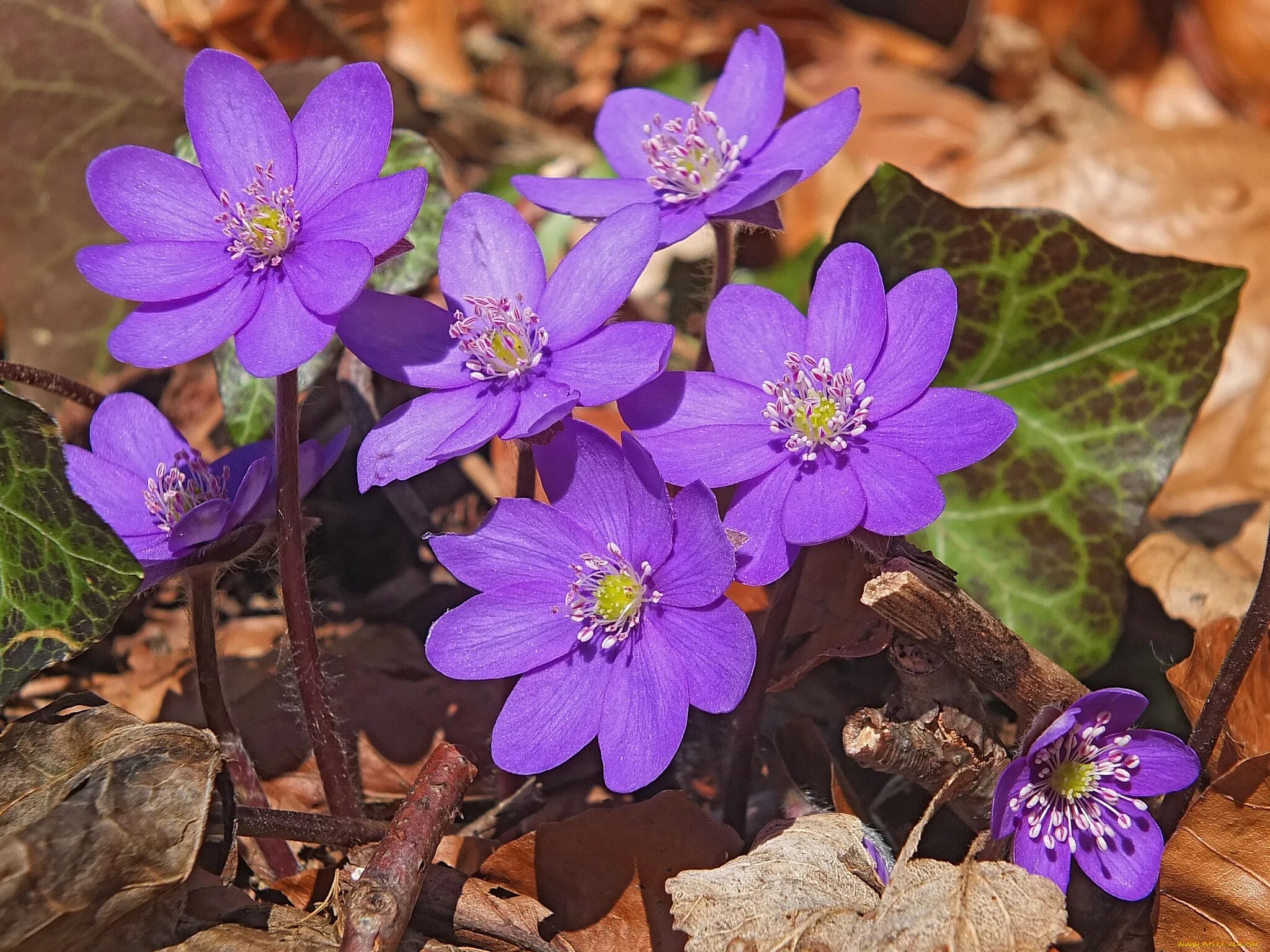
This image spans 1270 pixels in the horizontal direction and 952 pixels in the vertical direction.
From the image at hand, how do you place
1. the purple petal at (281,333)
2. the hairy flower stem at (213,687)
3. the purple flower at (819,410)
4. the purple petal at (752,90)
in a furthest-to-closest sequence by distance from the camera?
1. the purple petal at (752,90)
2. the hairy flower stem at (213,687)
3. the purple flower at (819,410)
4. the purple petal at (281,333)

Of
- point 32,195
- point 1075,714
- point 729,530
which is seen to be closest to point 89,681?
point 32,195

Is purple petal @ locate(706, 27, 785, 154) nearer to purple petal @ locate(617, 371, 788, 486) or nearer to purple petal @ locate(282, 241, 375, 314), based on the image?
purple petal @ locate(617, 371, 788, 486)

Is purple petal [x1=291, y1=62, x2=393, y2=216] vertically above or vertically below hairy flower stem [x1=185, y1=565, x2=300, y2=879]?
above

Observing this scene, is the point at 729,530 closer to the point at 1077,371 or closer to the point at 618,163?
the point at 618,163

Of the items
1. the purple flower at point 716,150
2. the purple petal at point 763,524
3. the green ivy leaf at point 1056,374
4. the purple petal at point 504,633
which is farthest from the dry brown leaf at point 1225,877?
the purple flower at point 716,150

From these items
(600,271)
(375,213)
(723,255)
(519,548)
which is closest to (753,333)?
(600,271)

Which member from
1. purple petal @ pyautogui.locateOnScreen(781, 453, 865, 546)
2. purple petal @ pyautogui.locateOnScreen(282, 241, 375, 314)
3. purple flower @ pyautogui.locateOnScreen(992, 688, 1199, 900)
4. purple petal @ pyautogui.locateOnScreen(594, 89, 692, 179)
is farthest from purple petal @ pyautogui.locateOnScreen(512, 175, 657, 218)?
purple flower @ pyautogui.locateOnScreen(992, 688, 1199, 900)

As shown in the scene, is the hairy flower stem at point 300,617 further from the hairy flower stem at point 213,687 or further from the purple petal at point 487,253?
the purple petal at point 487,253
